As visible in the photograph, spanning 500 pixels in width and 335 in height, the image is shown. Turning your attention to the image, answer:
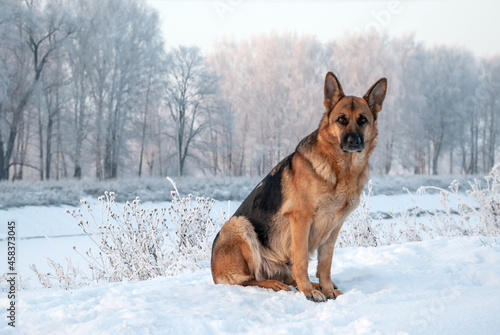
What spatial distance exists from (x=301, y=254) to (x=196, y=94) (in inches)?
1289

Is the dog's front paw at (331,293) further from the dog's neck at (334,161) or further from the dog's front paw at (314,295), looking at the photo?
the dog's neck at (334,161)

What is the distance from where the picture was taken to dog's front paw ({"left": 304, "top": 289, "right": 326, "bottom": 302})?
3.51m

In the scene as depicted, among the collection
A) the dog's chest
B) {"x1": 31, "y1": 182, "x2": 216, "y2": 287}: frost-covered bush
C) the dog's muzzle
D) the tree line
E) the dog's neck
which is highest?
the tree line

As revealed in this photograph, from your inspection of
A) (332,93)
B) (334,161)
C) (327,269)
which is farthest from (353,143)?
(327,269)

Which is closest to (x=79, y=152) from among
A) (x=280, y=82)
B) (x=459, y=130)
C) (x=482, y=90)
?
(x=280, y=82)

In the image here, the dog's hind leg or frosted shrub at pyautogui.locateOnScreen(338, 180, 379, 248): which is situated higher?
the dog's hind leg

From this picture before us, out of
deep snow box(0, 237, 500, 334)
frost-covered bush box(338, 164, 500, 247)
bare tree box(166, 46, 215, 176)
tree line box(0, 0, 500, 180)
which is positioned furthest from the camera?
bare tree box(166, 46, 215, 176)

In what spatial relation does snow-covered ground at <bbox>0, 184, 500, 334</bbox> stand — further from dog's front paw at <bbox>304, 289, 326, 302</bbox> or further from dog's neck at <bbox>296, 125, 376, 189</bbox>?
dog's neck at <bbox>296, 125, 376, 189</bbox>

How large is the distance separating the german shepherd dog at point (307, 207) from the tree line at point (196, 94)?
858 inches

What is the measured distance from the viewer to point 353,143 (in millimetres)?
3434

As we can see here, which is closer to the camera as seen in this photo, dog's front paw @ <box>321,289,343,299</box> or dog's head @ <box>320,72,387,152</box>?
dog's head @ <box>320,72,387,152</box>

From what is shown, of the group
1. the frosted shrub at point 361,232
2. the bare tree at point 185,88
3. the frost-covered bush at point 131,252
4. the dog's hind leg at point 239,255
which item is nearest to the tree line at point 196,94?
the bare tree at point 185,88

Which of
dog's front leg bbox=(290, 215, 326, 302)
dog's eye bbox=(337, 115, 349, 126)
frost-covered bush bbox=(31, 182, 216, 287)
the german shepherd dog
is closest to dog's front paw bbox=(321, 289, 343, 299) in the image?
the german shepherd dog

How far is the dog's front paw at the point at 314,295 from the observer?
11.5ft
